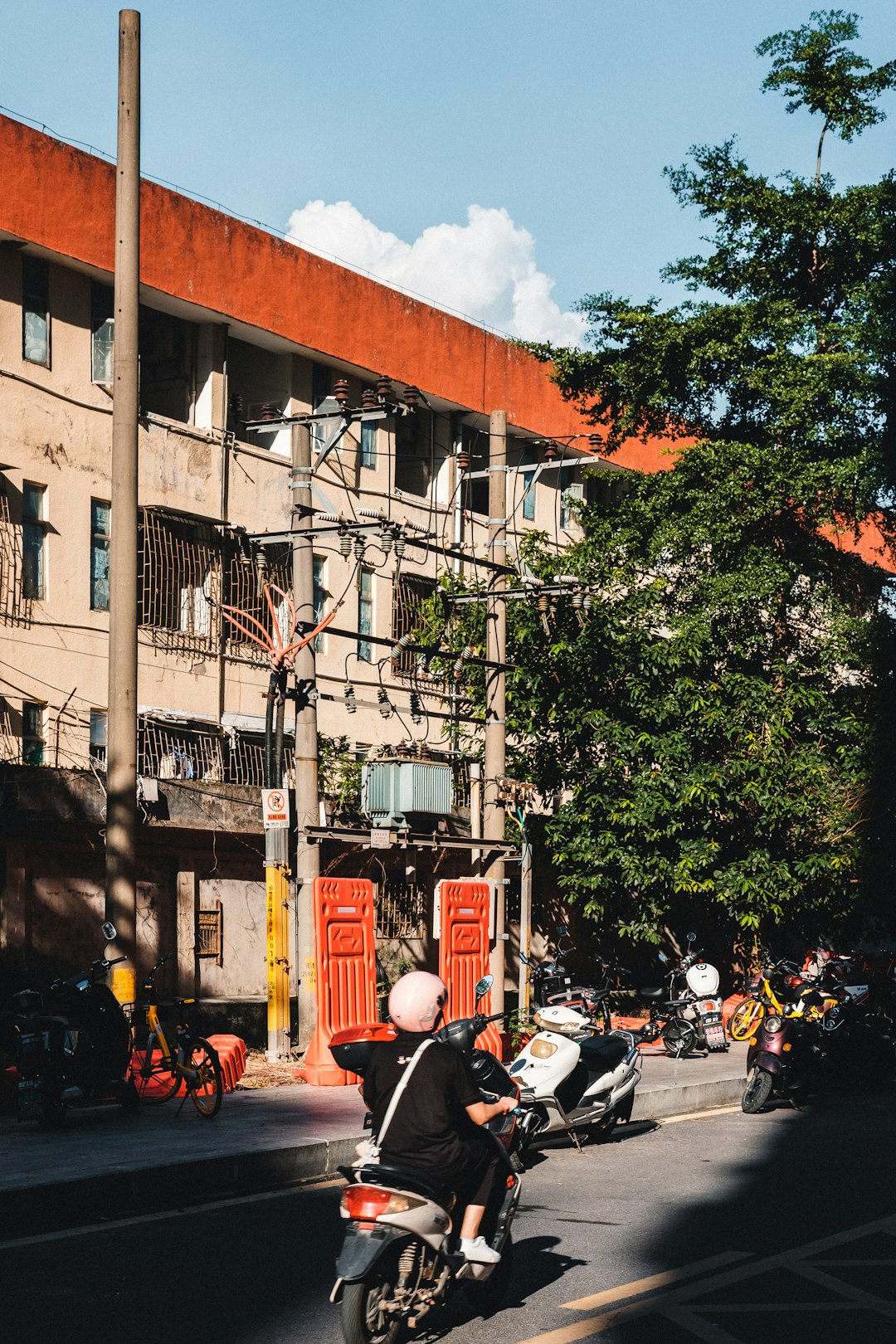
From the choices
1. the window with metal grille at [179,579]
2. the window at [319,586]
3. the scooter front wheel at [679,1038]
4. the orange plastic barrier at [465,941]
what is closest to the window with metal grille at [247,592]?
the window with metal grille at [179,579]

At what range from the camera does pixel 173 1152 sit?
34.5 feet

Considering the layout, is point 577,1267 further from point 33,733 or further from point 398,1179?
point 33,733

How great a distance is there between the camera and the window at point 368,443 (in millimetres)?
26591

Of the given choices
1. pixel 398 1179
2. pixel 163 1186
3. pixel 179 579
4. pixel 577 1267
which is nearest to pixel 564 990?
pixel 179 579

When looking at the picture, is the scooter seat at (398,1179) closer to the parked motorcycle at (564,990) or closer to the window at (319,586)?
the parked motorcycle at (564,990)

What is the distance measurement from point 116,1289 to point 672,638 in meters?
16.1

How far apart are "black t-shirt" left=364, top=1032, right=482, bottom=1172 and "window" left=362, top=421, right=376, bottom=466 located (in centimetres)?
2076

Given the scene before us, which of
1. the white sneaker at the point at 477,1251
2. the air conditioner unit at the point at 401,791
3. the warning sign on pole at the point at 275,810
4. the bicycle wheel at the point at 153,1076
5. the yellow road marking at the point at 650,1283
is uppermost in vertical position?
the air conditioner unit at the point at 401,791

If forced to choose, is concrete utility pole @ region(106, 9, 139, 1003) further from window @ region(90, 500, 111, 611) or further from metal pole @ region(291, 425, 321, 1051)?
window @ region(90, 500, 111, 611)

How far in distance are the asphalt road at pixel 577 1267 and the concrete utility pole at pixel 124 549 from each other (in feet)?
10.9

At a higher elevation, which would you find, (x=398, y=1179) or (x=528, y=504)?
(x=528, y=504)

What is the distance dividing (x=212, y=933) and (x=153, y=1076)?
6.75 meters

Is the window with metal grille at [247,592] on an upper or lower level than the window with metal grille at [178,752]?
upper

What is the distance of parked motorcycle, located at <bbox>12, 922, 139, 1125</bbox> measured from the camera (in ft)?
38.6
